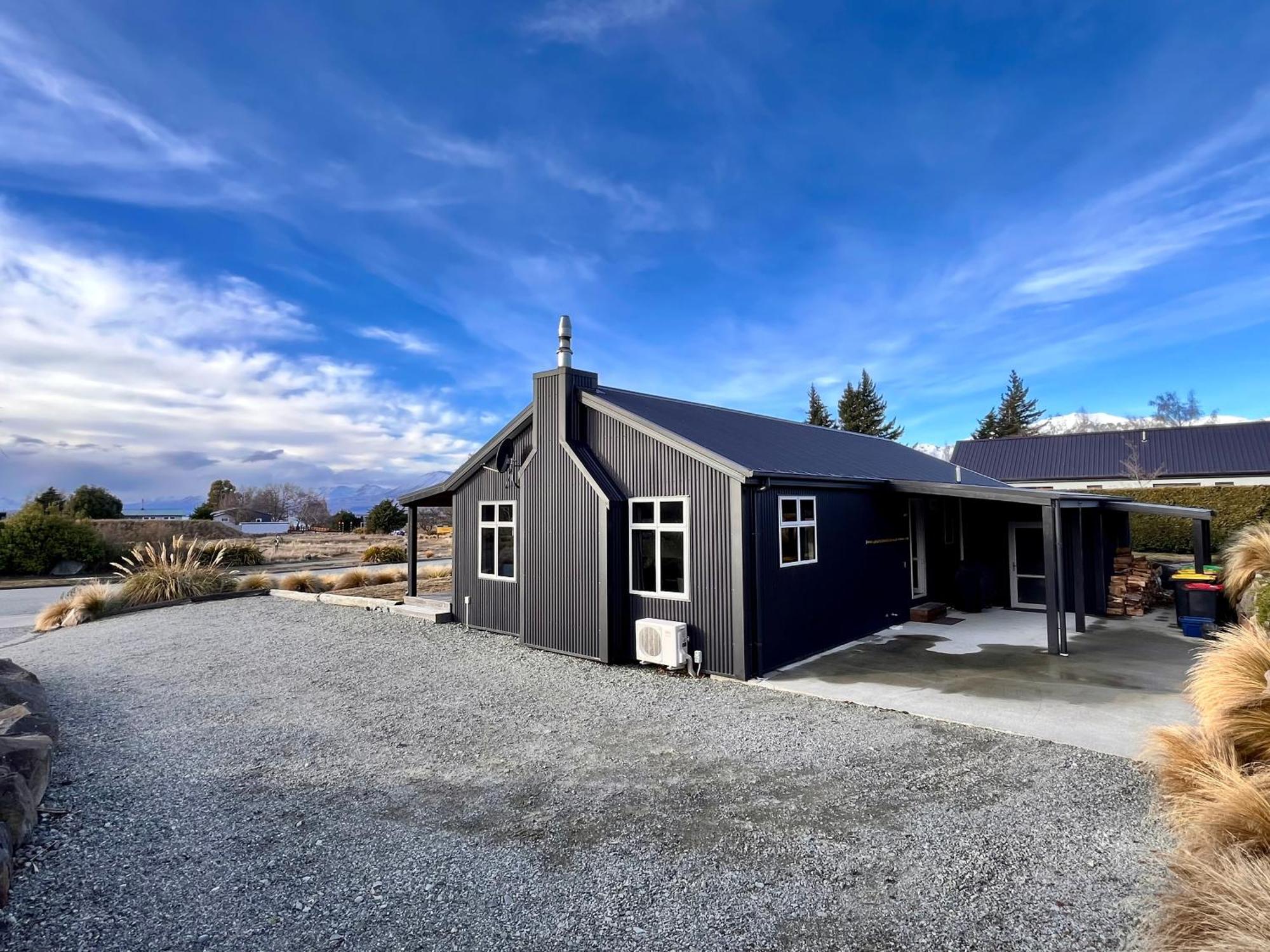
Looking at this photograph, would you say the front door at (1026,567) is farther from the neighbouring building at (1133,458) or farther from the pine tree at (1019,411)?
the pine tree at (1019,411)

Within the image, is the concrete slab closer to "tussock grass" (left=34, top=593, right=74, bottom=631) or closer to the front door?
the front door

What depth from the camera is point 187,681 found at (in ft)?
26.3

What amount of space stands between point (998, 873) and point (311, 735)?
5.73 metres

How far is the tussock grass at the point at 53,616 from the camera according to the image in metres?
12.8

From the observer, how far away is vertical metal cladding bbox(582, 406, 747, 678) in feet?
25.2

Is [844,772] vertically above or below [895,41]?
below

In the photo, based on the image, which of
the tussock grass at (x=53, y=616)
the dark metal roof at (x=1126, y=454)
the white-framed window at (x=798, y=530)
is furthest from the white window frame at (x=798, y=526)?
the dark metal roof at (x=1126, y=454)

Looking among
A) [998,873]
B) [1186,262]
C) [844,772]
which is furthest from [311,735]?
[1186,262]

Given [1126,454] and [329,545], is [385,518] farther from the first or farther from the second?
[1126,454]

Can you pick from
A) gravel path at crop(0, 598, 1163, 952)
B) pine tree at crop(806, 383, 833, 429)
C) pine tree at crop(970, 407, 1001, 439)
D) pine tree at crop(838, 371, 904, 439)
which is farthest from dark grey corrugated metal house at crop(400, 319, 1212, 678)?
A: pine tree at crop(970, 407, 1001, 439)

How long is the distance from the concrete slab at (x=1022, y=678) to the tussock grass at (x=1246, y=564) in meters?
1.06

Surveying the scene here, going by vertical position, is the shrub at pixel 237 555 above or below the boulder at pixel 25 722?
above

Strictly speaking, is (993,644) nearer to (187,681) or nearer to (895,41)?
(895,41)

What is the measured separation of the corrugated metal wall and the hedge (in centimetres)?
1172
